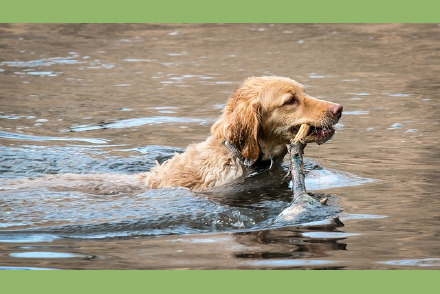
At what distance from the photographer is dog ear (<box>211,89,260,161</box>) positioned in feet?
31.4

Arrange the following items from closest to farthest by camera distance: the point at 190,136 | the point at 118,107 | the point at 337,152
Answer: the point at 337,152, the point at 190,136, the point at 118,107

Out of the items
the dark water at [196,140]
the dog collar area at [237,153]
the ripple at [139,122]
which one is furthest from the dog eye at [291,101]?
the ripple at [139,122]

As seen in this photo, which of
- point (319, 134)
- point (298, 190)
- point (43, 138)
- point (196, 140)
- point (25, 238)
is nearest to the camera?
point (25, 238)

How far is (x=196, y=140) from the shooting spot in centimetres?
1291

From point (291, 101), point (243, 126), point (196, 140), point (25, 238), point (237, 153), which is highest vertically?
point (291, 101)

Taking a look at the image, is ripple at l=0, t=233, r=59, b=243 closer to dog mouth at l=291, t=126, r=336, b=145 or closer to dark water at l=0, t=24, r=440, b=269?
dark water at l=0, t=24, r=440, b=269

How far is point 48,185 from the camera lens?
1026 centimetres

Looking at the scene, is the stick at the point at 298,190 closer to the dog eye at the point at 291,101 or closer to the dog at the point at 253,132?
the dog at the point at 253,132

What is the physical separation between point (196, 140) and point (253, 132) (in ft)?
11.2

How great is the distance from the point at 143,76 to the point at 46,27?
745 centimetres

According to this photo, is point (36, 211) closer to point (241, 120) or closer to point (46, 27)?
point (241, 120)

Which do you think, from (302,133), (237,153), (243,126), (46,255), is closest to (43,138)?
(237,153)

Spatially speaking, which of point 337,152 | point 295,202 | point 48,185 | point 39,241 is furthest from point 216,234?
point 337,152

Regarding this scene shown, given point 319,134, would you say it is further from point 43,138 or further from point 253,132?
point 43,138
